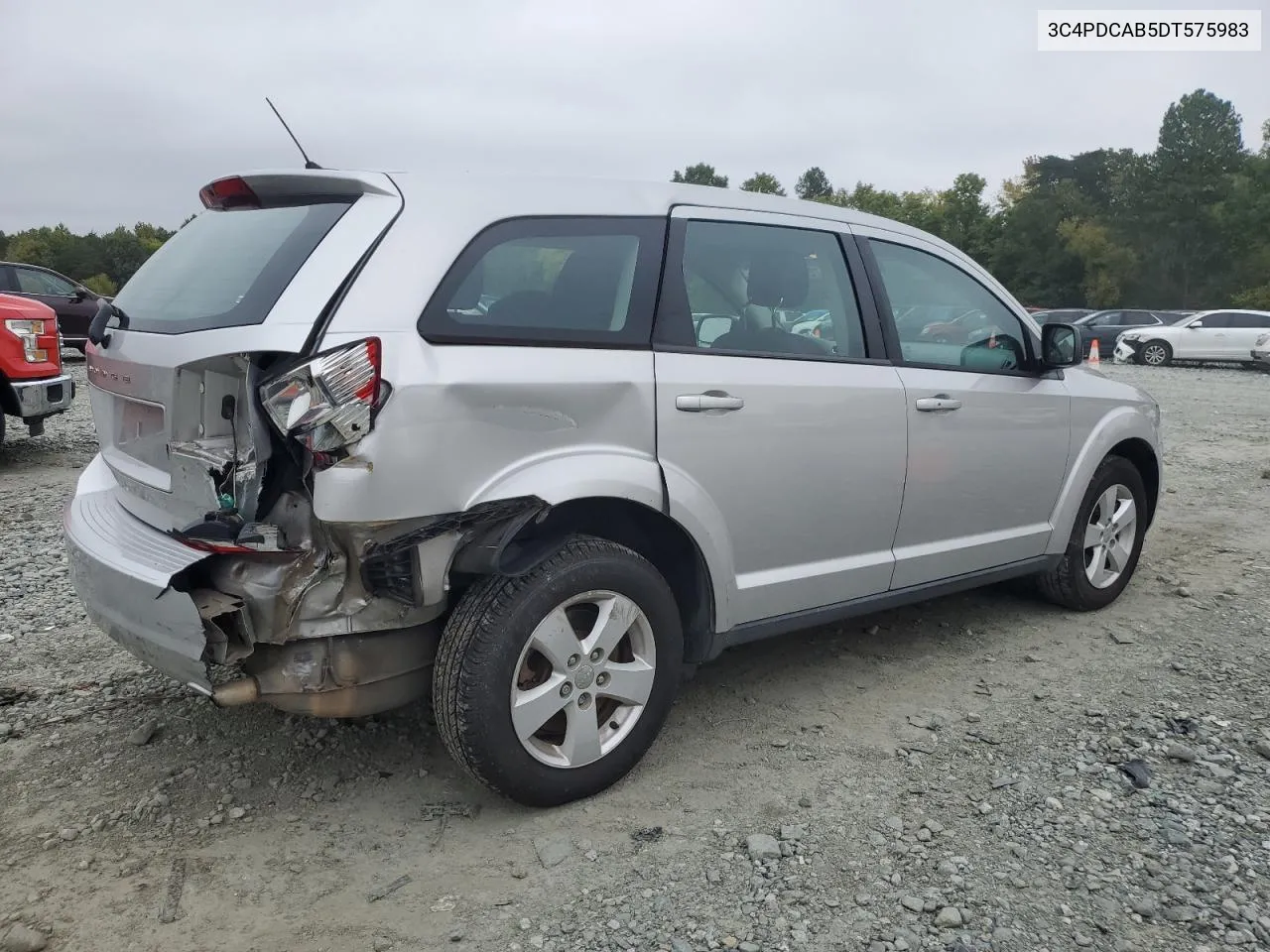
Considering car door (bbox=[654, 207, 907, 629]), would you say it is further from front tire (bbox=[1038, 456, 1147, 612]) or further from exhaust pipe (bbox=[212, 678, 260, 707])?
front tire (bbox=[1038, 456, 1147, 612])

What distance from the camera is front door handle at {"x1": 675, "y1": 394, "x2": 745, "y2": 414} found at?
9.90ft

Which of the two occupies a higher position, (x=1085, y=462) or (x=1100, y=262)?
(x=1100, y=262)

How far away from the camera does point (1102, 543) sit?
472 cm

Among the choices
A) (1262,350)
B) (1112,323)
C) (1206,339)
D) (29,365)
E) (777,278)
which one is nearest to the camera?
(777,278)

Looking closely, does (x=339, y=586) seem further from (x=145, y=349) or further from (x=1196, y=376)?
(x=1196, y=376)

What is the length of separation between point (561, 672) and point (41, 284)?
16.3 m

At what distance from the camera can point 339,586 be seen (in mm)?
2594

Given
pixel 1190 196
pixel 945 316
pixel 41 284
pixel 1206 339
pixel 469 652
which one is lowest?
pixel 469 652

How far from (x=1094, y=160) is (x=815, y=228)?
7768 cm

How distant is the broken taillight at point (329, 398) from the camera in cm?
244

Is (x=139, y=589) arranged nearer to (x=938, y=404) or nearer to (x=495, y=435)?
(x=495, y=435)

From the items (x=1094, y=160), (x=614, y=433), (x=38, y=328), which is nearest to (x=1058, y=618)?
(x=614, y=433)

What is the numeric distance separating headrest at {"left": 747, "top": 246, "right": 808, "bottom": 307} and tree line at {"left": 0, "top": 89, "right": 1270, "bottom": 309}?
4300cm

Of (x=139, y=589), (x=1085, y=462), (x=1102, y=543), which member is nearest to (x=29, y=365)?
(x=139, y=589)
